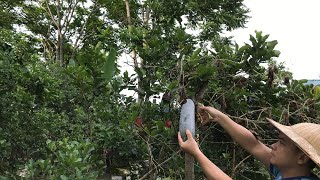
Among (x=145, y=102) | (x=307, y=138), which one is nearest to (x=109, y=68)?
(x=145, y=102)

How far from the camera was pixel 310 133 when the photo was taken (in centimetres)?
168

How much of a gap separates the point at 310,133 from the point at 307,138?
0.11 ft

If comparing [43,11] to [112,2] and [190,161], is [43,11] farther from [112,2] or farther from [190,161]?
[190,161]

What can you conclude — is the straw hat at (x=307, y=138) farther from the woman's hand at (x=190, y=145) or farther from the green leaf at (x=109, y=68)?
the green leaf at (x=109, y=68)

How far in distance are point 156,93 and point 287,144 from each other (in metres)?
0.87

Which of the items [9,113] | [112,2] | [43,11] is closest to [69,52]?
[43,11]

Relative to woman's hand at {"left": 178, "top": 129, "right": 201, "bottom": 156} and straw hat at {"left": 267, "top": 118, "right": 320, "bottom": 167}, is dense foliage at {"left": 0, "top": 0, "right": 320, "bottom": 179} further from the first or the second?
straw hat at {"left": 267, "top": 118, "right": 320, "bottom": 167}

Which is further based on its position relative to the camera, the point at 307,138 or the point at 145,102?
the point at 145,102

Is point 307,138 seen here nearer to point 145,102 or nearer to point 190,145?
point 190,145

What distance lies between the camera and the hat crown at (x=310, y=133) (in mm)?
1620

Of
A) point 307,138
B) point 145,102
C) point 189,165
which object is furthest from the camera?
point 145,102

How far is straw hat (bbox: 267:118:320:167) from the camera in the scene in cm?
158

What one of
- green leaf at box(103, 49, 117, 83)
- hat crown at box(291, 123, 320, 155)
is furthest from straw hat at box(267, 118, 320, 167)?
green leaf at box(103, 49, 117, 83)

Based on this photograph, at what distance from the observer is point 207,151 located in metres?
2.62
